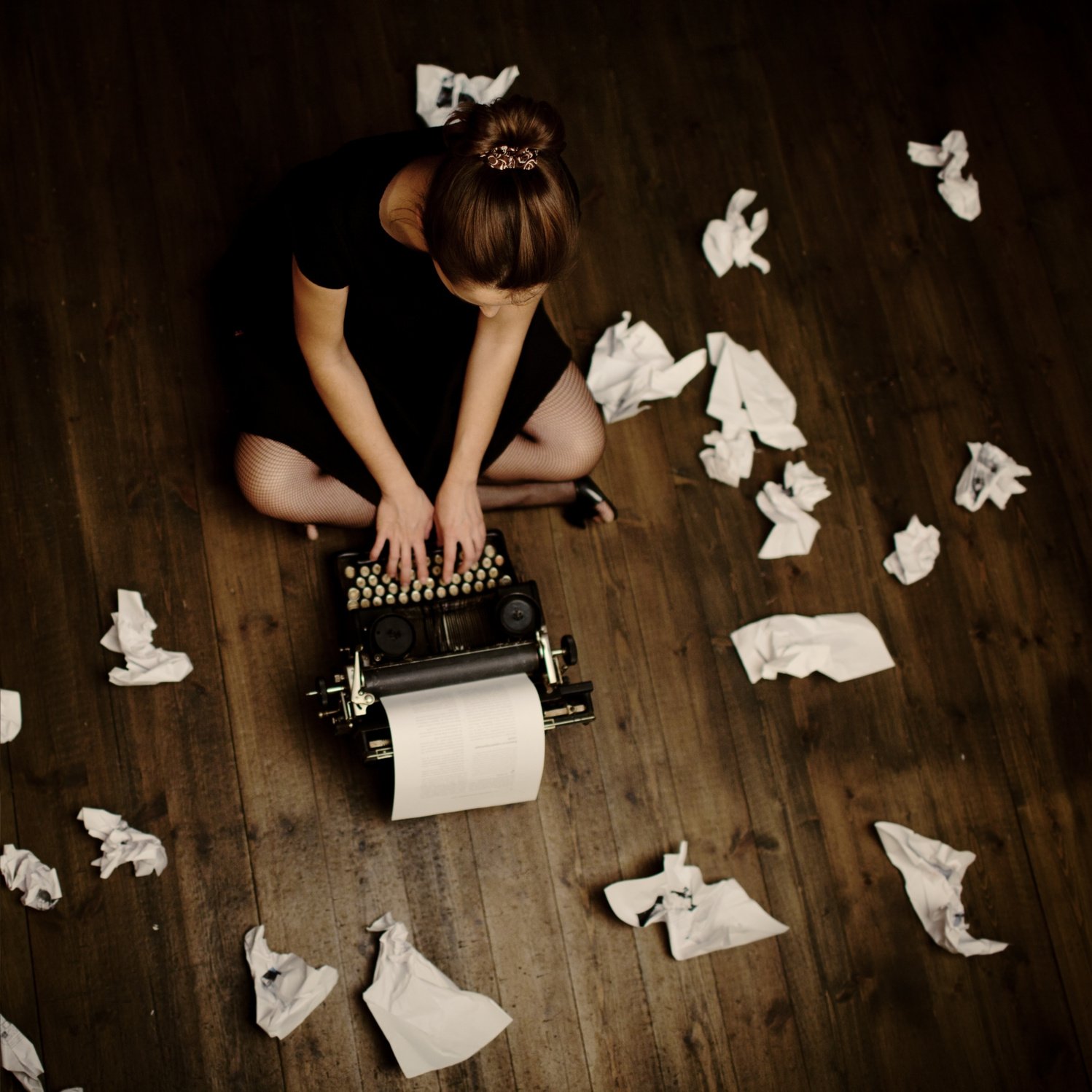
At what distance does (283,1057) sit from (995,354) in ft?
6.85

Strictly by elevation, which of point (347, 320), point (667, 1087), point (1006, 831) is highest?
point (347, 320)

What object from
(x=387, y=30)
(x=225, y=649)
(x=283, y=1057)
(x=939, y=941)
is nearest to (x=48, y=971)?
(x=283, y=1057)

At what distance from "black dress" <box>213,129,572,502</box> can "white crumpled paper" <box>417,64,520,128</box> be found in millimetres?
635

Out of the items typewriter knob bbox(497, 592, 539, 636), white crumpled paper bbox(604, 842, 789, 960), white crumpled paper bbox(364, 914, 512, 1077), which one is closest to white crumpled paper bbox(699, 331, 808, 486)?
typewriter knob bbox(497, 592, 539, 636)

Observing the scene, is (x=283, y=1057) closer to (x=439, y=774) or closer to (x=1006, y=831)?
(x=439, y=774)

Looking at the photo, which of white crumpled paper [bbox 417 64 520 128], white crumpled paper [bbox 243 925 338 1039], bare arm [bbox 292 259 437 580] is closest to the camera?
bare arm [bbox 292 259 437 580]

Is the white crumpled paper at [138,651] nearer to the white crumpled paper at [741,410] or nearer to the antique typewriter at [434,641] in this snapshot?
the antique typewriter at [434,641]

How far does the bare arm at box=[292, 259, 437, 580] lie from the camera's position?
1.62 m

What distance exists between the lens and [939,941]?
2.06 metres

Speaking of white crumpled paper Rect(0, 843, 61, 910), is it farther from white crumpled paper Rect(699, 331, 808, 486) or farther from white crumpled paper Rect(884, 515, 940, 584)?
white crumpled paper Rect(884, 515, 940, 584)

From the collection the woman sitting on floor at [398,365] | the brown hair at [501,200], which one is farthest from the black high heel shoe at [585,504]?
the brown hair at [501,200]

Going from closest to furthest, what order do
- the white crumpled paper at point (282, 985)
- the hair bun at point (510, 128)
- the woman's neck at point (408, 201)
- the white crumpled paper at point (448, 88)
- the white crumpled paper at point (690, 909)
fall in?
the hair bun at point (510, 128) → the woman's neck at point (408, 201) → the white crumpled paper at point (282, 985) → the white crumpled paper at point (690, 909) → the white crumpled paper at point (448, 88)

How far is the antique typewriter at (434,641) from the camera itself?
1.79 m

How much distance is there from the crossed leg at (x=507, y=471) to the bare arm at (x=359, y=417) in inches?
4.1
